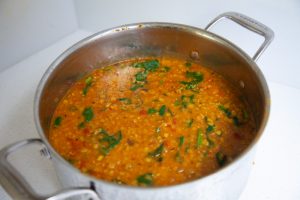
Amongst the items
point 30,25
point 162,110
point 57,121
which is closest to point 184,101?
point 162,110

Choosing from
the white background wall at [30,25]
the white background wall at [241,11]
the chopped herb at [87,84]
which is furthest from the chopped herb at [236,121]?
the white background wall at [30,25]

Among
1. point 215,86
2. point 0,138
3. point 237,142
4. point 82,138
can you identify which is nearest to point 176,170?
point 237,142

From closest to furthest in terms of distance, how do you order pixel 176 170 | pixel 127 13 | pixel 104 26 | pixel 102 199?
pixel 102 199 < pixel 176 170 < pixel 127 13 < pixel 104 26

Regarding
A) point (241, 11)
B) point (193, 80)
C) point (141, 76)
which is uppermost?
point (241, 11)

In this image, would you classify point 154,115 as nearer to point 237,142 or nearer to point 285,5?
point 237,142

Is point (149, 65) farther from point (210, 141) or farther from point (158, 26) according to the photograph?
point (210, 141)

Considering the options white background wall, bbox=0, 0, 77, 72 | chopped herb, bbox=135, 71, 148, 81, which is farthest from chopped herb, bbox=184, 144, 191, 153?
white background wall, bbox=0, 0, 77, 72
